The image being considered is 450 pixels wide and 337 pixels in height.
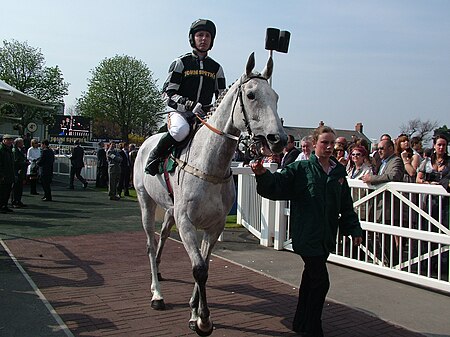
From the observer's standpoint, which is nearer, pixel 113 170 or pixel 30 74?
pixel 113 170

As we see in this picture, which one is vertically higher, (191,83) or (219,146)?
(191,83)

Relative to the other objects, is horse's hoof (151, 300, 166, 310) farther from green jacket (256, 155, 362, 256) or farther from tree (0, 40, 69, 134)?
tree (0, 40, 69, 134)

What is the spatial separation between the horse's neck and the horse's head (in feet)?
0.54

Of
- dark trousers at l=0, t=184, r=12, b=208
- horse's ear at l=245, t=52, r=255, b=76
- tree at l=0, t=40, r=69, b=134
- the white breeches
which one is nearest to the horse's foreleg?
the white breeches

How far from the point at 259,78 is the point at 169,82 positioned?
1.35m

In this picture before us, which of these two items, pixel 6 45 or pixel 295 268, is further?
pixel 6 45

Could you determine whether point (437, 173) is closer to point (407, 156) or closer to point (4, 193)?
point (407, 156)

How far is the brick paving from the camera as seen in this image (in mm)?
4453

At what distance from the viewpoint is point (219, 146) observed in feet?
13.7

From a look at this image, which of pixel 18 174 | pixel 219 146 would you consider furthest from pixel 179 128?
pixel 18 174

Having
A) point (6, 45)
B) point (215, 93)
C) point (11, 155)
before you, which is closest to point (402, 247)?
point (215, 93)

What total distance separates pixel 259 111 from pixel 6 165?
963 cm

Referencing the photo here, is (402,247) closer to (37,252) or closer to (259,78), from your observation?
(259,78)

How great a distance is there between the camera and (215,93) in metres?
5.11
